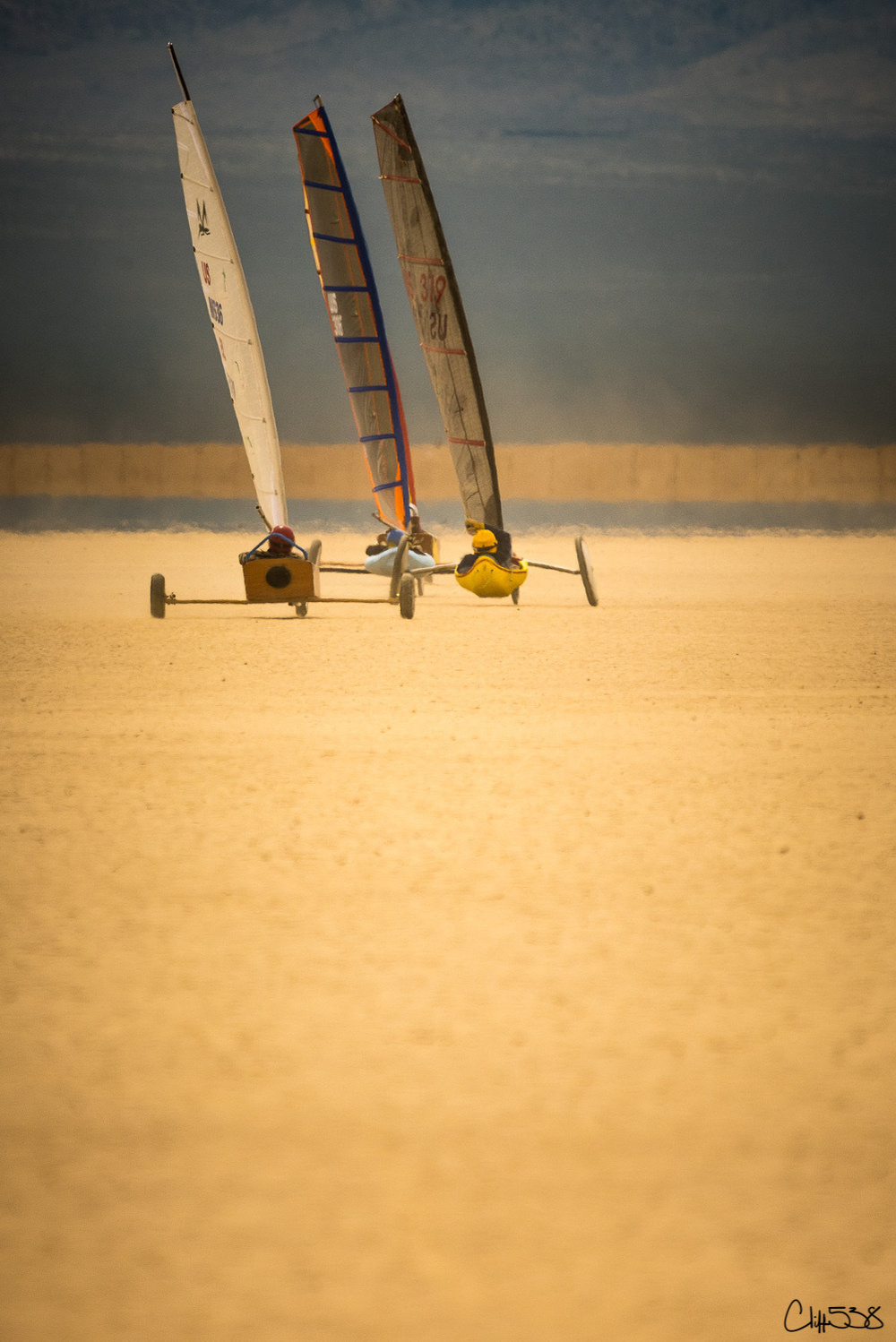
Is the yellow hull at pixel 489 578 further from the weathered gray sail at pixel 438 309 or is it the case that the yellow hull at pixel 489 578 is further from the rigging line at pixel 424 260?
the rigging line at pixel 424 260

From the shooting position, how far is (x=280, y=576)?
8531 millimetres

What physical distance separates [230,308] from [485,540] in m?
2.72

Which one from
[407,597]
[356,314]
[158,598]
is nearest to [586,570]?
[407,597]

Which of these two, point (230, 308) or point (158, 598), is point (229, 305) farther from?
point (158, 598)

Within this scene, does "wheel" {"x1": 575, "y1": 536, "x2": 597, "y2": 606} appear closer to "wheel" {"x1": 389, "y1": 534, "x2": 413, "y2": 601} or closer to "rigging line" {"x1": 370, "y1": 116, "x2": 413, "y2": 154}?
"wheel" {"x1": 389, "y1": 534, "x2": 413, "y2": 601}

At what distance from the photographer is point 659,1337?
1608 mm

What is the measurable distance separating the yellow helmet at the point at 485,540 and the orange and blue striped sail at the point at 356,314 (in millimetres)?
1658

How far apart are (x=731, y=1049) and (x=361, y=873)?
1.26 metres

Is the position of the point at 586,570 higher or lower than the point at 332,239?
lower

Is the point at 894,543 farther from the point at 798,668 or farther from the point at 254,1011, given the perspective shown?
the point at 254,1011

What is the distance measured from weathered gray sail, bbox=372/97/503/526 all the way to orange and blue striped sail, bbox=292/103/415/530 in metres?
0.51

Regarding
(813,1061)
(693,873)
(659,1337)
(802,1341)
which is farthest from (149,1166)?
(693,873)

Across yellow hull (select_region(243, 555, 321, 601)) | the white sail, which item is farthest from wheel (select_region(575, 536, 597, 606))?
the white sail

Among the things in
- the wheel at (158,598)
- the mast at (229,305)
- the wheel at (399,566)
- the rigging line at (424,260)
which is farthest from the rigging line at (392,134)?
the wheel at (158,598)
